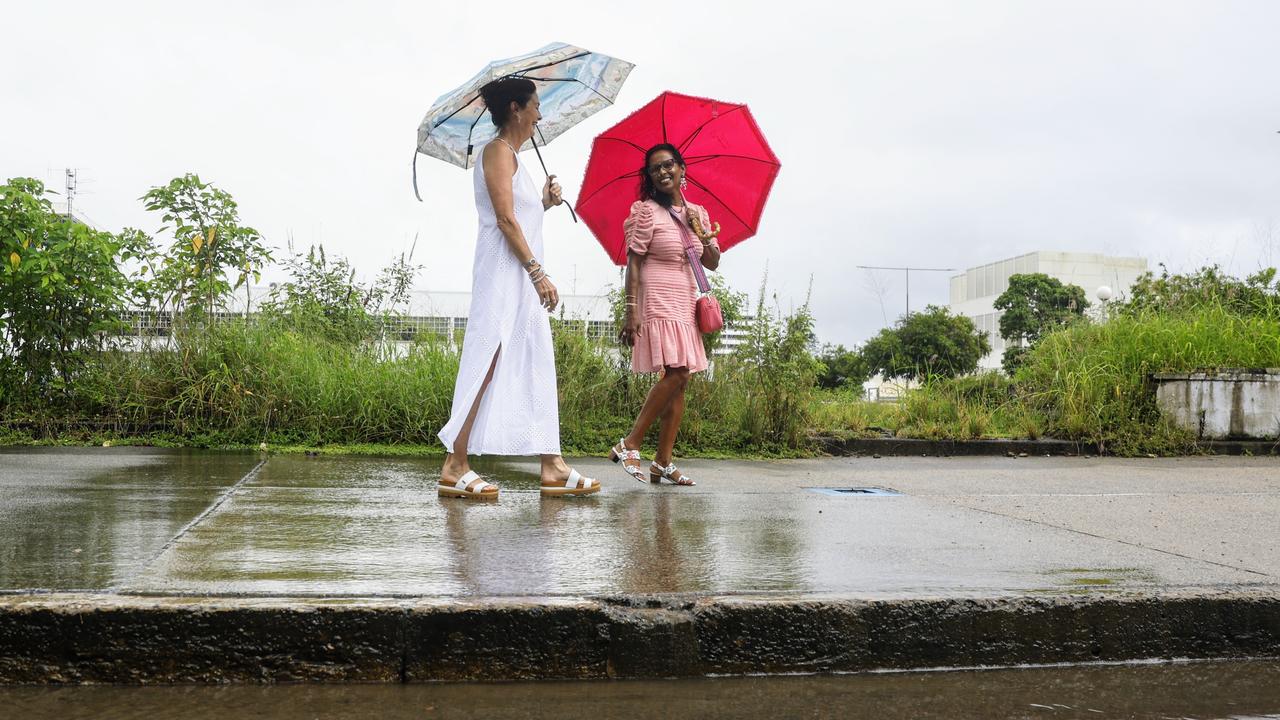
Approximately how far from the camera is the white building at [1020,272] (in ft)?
293

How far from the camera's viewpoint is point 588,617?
251cm

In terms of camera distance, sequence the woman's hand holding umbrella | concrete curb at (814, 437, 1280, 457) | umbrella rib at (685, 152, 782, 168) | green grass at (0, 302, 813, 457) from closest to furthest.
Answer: the woman's hand holding umbrella → umbrella rib at (685, 152, 782, 168) → green grass at (0, 302, 813, 457) → concrete curb at (814, 437, 1280, 457)

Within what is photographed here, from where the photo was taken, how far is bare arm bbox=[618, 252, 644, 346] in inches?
226

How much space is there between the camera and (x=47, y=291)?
24.5ft

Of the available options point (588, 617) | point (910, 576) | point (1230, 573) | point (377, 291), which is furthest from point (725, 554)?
point (377, 291)

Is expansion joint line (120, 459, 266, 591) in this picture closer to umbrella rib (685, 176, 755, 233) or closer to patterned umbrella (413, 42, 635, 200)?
patterned umbrella (413, 42, 635, 200)

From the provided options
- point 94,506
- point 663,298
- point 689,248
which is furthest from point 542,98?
point 94,506

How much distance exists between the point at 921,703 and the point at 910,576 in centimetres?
60

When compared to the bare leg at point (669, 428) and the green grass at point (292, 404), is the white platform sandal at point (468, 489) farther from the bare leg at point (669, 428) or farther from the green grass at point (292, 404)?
the green grass at point (292, 404)

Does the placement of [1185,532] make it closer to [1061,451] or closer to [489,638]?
[489,638]

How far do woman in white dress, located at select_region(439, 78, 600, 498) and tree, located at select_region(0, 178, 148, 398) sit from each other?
4.31 meters

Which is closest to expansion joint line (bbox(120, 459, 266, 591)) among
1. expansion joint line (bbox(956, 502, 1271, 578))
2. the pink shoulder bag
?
the pink shoulder bag

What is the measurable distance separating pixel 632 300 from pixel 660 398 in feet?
1.93

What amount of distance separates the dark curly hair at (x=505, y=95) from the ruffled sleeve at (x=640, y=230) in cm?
118
